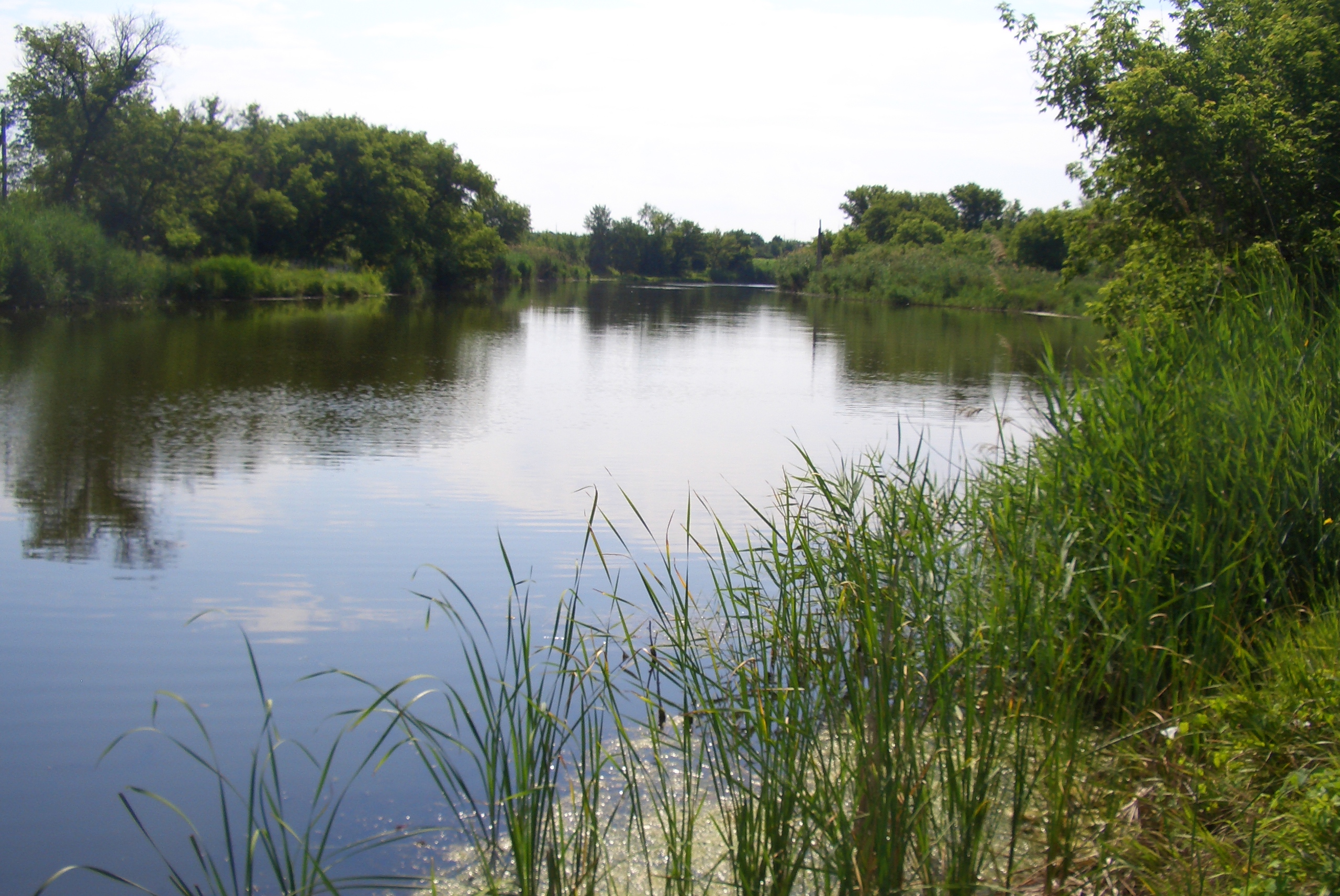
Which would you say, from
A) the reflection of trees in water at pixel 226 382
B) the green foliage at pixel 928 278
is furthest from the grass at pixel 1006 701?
the green foliage at pixel 928 278

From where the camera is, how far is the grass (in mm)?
2361

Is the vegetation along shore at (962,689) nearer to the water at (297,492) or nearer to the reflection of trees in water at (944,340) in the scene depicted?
the water at (297,492)

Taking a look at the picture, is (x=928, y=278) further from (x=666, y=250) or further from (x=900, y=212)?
(x=666, y=250)

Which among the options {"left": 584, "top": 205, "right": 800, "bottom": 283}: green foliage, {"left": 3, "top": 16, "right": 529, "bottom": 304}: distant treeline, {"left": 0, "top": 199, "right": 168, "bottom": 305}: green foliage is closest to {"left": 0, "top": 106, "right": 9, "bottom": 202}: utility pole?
{"left": 3, "top": 16, "right": 529, "bottom": 304}: distant treeline

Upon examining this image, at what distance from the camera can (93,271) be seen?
2761 cm

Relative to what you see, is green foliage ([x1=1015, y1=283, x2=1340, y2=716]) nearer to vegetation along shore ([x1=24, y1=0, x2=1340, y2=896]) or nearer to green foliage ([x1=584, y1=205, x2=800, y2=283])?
vegetation along shore ([x1=24, y1=0, x2=1340, y2=896])

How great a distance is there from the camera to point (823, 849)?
92.0 inches

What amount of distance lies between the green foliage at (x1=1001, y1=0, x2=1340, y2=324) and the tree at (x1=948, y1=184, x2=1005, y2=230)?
82704 millimetres

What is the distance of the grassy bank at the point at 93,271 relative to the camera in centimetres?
2442

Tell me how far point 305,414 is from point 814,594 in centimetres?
900

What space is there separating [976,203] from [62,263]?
78.5 meters

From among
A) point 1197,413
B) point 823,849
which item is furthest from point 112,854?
point 1197,413

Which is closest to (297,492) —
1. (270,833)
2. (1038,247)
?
(270,833)

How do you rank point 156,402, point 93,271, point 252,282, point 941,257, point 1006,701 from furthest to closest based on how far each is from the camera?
point 941,257, point 252,282, point 93,271, point 156,402, point 1006,701
